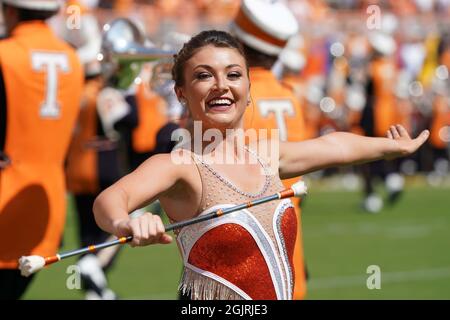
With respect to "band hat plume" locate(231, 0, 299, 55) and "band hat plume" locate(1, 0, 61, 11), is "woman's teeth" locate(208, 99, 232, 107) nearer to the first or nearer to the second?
"band hat plume" locate(231, 0, 299, 55)

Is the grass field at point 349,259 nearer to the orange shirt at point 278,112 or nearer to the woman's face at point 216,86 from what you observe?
the orange shirt at point 278,112

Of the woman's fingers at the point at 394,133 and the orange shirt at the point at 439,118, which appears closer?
the woman's fingers at the point at 394,133

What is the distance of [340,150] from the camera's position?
12.3ft

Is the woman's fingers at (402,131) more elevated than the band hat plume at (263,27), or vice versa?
the band hat plume at (263,27)

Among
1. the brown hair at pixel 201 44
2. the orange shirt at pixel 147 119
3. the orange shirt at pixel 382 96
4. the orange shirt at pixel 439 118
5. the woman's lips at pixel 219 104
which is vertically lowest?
the woman's lips at pixel 219 104

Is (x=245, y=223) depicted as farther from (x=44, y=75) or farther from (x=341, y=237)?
(x=341, y=237)

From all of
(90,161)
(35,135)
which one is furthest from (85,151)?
(35,135)

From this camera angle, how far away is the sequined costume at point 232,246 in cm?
336

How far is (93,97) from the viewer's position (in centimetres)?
781

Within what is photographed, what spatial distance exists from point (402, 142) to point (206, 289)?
91 cm

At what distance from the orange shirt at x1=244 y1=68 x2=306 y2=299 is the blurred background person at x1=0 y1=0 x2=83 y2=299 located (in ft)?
3.40

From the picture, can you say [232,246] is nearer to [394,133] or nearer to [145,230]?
[145,230]

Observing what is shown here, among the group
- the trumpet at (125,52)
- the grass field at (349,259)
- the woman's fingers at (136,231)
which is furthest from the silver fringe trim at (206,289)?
the grass field at (349,259)

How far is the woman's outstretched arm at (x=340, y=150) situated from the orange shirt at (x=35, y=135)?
1992 millimetres
